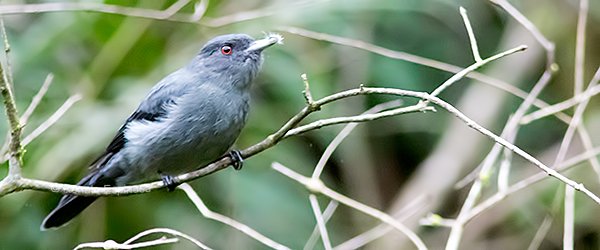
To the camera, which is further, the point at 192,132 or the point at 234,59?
the point at 234,59

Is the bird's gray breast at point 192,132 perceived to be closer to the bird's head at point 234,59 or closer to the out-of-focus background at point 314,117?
the bird's head at point 234,59

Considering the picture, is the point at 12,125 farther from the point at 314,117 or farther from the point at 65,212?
the point at 314,117

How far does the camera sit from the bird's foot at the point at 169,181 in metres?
3.69

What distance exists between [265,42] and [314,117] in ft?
4.68

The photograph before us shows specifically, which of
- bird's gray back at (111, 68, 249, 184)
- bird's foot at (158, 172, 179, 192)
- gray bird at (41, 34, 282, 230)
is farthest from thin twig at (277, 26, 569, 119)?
bird's foot at (158, 172, 179, 192)

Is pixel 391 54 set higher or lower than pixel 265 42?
higher

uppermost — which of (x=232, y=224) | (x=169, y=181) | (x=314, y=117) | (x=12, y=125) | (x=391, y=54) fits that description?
(x=314, y=117)

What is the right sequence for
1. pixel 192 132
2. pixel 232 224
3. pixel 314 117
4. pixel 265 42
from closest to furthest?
1. pixel 232 224
2. pixel 192 132
3. pixel 265 42
4. pixel 314 117

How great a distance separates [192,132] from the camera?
4.04m

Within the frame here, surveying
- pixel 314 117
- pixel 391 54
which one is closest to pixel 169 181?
pixel 391 54

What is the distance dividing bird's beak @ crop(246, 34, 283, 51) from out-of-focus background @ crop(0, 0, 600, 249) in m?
0.68

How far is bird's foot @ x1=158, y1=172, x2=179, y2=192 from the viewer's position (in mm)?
3693

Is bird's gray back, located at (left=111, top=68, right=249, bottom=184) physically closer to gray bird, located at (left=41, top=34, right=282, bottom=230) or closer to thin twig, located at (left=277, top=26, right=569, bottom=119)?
gray bird, located at (left=41, top=34, right=282, bottom=230)

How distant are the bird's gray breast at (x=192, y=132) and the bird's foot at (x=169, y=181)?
0.06 m
